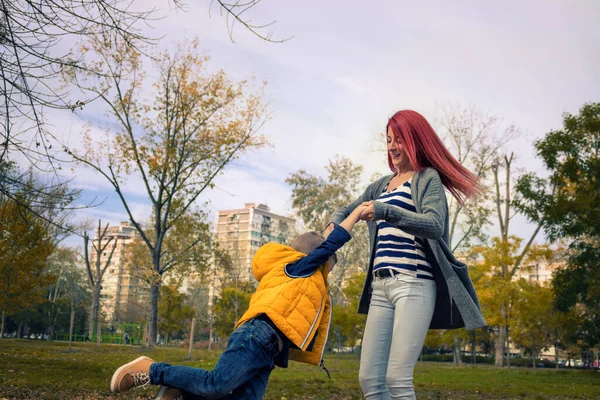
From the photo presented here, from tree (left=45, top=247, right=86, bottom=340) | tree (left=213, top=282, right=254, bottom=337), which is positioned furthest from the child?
tree (left=45, top=247, right=86, bottom=340)

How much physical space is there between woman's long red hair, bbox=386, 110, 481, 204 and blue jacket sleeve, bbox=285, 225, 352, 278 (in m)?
0.65

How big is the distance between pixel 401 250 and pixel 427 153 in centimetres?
61

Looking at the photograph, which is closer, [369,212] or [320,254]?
[369,212]

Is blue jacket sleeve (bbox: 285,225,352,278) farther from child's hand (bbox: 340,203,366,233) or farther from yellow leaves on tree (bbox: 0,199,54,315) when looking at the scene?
yellow leaves on tree (bbox: 0,199,54,315)

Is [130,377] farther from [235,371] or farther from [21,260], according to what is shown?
[21,260]

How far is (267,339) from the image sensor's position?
9.30 feet

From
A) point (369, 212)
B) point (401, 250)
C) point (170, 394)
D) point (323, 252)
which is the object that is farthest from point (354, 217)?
point (170, 394)

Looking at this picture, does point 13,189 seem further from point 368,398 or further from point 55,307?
point 55,307

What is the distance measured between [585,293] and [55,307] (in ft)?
133

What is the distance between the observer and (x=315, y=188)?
33.3 metres

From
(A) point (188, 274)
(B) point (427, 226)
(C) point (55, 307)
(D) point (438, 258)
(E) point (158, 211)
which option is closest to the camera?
(B) point (427, 226)

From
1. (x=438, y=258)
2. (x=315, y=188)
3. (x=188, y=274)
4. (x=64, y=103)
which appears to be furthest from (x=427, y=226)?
(x=315, y=188)

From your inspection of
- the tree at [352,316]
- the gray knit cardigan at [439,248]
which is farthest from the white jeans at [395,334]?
the tree at [352,316]

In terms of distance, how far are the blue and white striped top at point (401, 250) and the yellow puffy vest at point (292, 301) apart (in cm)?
36
